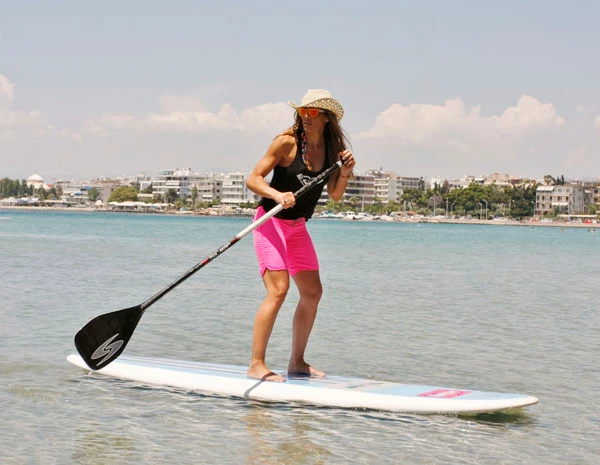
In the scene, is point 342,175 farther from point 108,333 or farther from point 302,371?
point 108,333

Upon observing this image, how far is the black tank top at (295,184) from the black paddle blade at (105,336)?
1419 millimetres

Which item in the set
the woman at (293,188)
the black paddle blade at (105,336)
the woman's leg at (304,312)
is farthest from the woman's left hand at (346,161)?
the black paddle blade at (105,336)

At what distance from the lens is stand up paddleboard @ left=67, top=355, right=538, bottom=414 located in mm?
6457

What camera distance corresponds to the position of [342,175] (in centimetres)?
688

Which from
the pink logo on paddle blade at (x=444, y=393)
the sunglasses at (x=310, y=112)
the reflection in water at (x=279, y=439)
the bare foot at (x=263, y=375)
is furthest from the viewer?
the bare foot at (x=263, y=375)

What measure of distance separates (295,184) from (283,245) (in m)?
0.48

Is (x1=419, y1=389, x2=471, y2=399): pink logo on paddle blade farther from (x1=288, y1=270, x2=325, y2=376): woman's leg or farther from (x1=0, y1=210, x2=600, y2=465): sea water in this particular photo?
(x1=288, y1=270, x2=325, y2=376): woman's leg

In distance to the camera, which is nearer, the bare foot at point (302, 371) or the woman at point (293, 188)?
the woman at point (293, 188)

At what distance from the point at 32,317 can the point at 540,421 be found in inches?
301

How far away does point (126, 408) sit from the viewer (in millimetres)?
6602

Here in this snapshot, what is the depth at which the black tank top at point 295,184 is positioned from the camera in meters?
6.77

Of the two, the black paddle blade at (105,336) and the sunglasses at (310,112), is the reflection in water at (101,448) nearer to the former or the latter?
the black paddle blade at (105,336)

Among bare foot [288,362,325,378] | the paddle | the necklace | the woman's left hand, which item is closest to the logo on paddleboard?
the paddle

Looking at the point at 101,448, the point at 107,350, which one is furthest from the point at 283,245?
the point at 101,448
